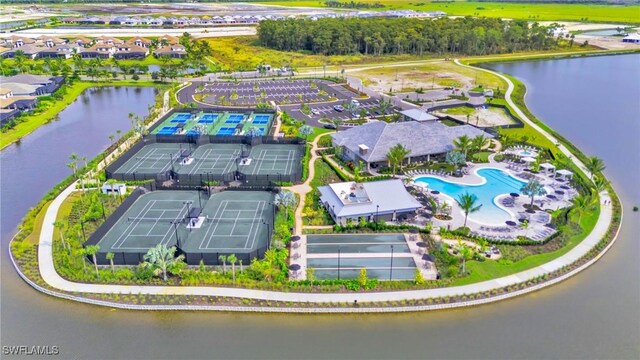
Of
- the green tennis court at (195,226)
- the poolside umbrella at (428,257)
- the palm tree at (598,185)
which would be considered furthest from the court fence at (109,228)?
the palm tree at (598,185)

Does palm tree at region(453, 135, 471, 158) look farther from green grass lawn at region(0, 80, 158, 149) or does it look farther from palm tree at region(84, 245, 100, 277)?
green grass lawn at region(0, 80, 158, 149)

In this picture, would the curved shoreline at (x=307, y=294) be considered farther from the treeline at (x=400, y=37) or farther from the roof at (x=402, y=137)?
the treeline at (x=400, y=37)

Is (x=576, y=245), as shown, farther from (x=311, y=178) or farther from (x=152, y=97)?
(x=152, y=97)

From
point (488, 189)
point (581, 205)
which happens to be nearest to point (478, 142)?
point (488, 189)

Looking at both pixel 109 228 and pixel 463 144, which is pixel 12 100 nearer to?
pixel 109 228

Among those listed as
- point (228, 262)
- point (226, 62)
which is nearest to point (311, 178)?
point (228, 262)

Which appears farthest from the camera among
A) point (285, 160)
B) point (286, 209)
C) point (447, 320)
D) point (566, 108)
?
point (566, 108)

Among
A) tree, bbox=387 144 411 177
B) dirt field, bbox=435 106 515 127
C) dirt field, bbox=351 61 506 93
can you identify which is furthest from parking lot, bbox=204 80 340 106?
tree, bbox=387 144 411 177
